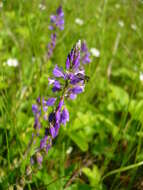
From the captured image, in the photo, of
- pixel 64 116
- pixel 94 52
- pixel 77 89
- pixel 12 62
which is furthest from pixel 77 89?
pixel 94 52

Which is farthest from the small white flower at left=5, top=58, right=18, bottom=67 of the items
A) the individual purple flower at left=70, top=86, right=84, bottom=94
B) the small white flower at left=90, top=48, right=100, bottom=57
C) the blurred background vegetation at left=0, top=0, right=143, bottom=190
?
the individual purple flower at left=70, top=86, right=84, bottom=94

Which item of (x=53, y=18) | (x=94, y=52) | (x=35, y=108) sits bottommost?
(x=35, y=108)

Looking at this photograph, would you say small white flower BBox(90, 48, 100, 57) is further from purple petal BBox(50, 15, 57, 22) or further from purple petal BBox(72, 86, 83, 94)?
purple petal BBox(72, 86, 83, 94)

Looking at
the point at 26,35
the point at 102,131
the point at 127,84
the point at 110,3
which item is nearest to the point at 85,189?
the point at 102,131

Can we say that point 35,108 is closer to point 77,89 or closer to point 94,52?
point 77,89

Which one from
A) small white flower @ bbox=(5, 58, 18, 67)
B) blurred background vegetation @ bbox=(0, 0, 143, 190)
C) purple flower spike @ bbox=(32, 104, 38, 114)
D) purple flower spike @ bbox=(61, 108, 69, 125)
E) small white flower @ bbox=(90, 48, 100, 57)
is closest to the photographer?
purple flower spike @ bbox=(61, 108, 69, 125)

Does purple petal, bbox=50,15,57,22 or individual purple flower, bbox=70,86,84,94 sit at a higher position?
purple petal, bbox=50,15,57,22

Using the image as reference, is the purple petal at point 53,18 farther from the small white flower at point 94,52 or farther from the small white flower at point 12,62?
the small white flower at point 94,52

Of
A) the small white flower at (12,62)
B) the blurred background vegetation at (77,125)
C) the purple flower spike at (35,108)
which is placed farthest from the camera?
the small white flower at (12,62)

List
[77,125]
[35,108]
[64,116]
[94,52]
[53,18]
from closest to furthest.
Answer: [64,116] → [35,108] → [77,125] → [53,18] → [94,52]

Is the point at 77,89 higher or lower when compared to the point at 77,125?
higher

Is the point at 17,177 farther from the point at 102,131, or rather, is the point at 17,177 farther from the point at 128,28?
the point at 128,28

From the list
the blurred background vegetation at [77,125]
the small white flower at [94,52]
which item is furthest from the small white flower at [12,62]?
the small white flower at [94,52]

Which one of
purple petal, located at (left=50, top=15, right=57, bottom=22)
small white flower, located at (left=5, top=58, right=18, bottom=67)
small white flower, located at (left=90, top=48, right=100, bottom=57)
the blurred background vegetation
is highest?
purple petal, located at (left=50, top=15, right=57, bottom=22)
